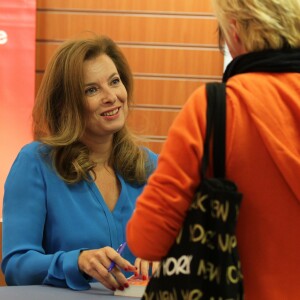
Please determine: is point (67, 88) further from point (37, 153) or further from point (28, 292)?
point (28, 292)

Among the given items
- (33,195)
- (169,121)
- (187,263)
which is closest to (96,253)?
(33,195)

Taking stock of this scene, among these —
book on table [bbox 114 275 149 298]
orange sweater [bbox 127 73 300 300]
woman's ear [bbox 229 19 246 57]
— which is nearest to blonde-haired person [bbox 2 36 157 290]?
book on table [bbox 114 275 149 298]

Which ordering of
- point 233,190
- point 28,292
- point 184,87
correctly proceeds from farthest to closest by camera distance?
point 184,87 → point 28,292 → point 233,190

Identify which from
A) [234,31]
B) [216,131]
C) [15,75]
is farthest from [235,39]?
[15,75]

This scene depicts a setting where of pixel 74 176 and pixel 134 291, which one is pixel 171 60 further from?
pixel 134 291

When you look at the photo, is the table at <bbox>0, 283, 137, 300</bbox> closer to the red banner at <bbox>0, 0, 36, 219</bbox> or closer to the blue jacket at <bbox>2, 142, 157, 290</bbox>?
the blue jacket at <bbox>2, 142, 157, 290</bbox>

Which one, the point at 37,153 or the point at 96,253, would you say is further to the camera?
the point at 37,153

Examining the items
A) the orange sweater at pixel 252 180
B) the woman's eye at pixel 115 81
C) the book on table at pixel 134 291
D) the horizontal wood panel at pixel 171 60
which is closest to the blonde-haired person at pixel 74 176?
the woman's eye at pixel 115 81

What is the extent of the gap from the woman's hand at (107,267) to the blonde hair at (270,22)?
79 cm

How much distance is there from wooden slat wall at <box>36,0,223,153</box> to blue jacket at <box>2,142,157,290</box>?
2.74 meters

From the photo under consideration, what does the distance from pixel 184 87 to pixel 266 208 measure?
12.2ft

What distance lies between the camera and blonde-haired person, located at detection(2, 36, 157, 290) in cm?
204

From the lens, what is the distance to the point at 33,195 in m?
2.12

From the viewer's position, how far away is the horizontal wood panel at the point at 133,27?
4.91m
